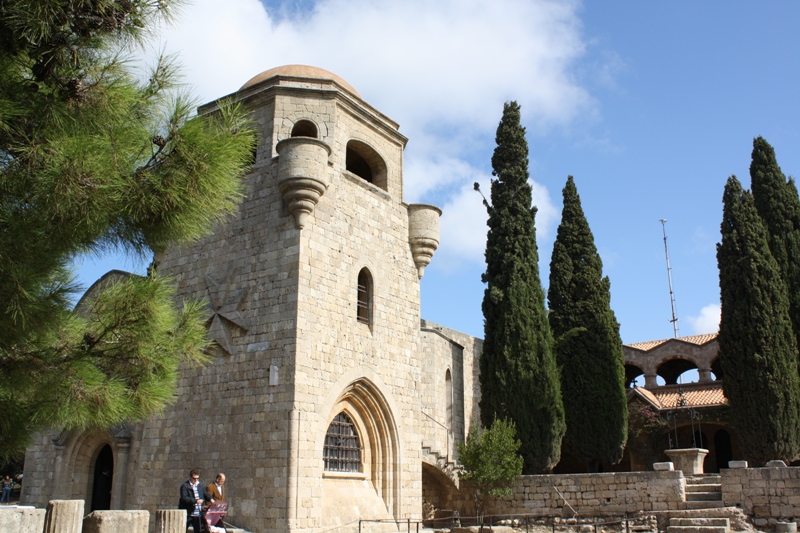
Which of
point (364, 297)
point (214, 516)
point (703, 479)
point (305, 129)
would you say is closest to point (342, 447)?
point (364, 297)

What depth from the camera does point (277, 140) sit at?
49.0ft

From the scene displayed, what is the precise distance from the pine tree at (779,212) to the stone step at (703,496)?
7.10m

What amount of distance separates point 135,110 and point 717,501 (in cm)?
1346

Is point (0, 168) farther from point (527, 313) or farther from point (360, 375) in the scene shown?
point (527, 313)

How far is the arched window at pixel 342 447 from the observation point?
563 inches

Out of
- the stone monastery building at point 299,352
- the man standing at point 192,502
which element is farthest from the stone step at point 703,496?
the man standing at point 192,502

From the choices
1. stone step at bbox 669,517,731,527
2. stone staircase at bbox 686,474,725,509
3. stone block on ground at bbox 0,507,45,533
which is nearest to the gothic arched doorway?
stone block on ground at bbox 0,507,45,533

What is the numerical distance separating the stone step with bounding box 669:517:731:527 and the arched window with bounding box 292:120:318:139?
10.6 meters

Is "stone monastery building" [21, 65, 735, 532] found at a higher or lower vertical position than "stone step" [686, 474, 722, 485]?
higher

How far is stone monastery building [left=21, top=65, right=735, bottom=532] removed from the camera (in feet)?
43.7

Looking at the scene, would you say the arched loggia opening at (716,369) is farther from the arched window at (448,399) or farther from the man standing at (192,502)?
the man standing at (192,502)

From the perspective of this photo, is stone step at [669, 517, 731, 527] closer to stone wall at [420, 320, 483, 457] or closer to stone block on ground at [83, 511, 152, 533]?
stone wall at [420, 320, 483, 457]

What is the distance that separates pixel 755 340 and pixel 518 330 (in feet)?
20.3

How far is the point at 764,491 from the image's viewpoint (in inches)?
567
